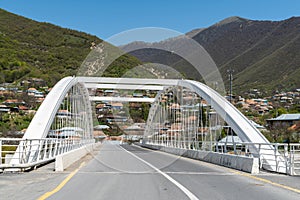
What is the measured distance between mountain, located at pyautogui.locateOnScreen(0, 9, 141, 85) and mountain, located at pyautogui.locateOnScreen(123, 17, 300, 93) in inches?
1299

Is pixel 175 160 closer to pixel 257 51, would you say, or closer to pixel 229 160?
pixel 229 160

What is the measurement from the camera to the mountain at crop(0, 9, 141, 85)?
7469cm

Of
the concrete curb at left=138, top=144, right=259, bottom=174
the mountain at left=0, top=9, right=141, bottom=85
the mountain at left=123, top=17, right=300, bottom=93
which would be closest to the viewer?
the concrete curb at left=138, top=144, right=259, bottom=174

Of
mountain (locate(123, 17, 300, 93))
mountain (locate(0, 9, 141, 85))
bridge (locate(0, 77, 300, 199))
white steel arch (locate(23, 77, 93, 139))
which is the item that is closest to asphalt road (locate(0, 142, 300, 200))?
bridge (locate(0, 77, 300, 199))

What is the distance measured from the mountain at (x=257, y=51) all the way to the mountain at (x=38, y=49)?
108 feet

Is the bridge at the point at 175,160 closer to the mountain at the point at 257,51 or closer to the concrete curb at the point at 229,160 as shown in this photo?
the concrete curb at the point at 229,160

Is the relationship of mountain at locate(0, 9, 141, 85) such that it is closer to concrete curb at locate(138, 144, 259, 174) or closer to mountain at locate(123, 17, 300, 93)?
mountain at locate(123, 17, 300, 93)

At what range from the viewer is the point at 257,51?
4988 inches

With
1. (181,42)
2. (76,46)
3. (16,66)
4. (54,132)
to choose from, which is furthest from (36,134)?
(76,46)

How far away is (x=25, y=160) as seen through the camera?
1535cm

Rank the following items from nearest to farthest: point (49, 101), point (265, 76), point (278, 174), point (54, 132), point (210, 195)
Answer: point (210, 195), point (278, 174), point (49, 101), point (54, 132), point (265, 76)

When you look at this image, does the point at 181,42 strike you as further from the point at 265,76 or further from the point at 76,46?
the point at 265,76

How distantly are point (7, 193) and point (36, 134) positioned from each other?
367 inches

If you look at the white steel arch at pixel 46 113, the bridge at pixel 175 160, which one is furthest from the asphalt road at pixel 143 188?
the white steel arch at pixel 46 113
